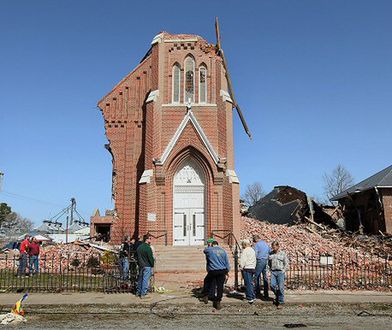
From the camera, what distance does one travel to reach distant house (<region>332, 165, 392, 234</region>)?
1152 inches

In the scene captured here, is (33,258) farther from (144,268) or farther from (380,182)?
(380,182)

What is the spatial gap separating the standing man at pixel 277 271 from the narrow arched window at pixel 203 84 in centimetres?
1335

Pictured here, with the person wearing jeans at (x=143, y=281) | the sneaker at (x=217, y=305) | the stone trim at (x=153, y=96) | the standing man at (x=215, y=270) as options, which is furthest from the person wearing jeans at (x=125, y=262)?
the stone trim at (x=153, y=96)

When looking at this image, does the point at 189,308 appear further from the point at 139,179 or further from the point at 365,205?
the point at 365,205

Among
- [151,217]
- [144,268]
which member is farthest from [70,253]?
[144,268]

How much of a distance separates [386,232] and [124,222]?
17.8 meters

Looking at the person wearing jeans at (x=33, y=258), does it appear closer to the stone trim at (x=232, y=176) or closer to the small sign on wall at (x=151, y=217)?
the small sign on wall at (x=151, y=217)

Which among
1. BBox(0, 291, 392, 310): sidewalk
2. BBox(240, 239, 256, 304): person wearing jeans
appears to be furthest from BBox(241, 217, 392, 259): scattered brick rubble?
BBox(240, 239, 256, 304): person wearing jeans

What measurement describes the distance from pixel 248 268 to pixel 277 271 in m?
0.76

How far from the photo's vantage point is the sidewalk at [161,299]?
417 inches

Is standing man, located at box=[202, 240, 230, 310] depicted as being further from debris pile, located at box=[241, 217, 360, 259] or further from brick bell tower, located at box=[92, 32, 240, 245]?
debris pile, located at box=[241, 217, 360, 259]

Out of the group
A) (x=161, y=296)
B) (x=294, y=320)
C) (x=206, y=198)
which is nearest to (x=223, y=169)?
(x=206, y=198)

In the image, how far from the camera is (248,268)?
11.0 m

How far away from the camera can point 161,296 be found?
38.6 feet
